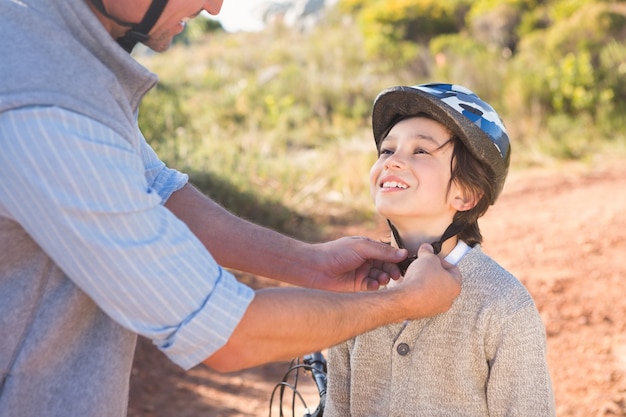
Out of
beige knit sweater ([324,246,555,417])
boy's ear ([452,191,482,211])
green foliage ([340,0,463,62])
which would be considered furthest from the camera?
green foliage ([340,0,463,62])

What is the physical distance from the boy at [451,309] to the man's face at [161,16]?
860 millimetres

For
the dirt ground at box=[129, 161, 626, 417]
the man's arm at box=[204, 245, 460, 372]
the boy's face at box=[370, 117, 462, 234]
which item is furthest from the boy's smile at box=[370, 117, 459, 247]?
the dirt ground at box=[129, 161, 626, 417]

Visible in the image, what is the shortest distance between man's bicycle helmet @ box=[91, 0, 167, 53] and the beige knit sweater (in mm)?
1229

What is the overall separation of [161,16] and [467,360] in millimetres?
1365

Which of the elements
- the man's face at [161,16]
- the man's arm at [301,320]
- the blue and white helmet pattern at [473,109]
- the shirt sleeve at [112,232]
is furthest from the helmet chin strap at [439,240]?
the man's face at [161,16]

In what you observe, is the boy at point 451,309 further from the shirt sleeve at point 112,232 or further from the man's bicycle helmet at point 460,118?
the shirt sleeve at point 112,232

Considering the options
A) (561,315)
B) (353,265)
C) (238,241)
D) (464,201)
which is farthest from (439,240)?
(561,315)

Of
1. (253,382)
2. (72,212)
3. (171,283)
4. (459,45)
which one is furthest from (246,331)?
(459,45)

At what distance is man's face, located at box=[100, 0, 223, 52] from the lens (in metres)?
1.99

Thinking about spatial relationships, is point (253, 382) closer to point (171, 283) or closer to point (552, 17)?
point (171, 283)

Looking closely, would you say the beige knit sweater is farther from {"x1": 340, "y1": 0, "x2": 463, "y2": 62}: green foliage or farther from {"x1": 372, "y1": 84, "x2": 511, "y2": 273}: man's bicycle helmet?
{"x1": 340, "y1": 0, "x2": 463, "y2": 62}: green foliage

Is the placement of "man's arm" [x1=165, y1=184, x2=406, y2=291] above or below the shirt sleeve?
below

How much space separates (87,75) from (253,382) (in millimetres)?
4125

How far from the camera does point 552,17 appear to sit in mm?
20781
